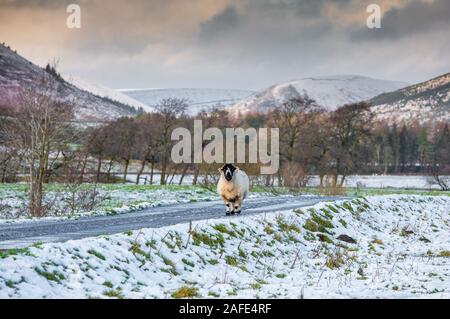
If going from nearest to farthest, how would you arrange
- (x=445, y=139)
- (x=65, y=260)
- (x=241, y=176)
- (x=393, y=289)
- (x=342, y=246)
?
(x=65, y=260) → (x=393, y=289) → (x=342, y=246) → (x=241, y=176) → (x=445, y=139)

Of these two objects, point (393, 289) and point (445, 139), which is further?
point (445, 139)

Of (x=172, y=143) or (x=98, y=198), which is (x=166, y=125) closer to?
(x=172, y=143)

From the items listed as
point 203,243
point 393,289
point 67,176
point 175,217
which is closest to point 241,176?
point 175,217

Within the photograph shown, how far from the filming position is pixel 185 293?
10.1m

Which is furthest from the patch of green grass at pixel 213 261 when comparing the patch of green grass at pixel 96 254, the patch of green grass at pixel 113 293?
the patch of green grass at pixel 113 293

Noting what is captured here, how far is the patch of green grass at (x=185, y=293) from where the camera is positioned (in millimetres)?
9938

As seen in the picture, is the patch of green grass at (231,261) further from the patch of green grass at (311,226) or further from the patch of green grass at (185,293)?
the patch of green grass at (311,226)

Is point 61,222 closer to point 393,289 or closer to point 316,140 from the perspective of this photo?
point 393,289

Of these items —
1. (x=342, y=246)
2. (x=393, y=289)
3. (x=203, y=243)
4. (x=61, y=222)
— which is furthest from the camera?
(x=342, y=246)

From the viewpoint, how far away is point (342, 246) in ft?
67.8

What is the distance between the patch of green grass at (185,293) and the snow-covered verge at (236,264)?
26mm

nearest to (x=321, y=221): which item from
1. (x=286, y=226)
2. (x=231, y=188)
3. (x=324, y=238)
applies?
(x=324, y=238)

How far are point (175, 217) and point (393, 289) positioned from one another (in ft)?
36.4

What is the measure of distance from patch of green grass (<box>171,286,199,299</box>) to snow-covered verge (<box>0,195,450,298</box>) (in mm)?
26
